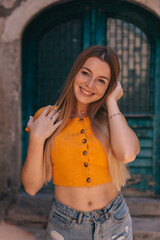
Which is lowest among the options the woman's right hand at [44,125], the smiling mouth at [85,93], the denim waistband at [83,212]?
the denim waistband at [83,212]

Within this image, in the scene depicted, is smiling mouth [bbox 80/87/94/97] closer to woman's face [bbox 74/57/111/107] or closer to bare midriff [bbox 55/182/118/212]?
woman's face [bbox 74/57/111/107]

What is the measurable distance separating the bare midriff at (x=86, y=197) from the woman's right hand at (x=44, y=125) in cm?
39

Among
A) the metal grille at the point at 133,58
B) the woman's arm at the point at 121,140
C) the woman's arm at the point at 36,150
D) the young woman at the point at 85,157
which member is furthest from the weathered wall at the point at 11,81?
the woman's arm at the point at 121,140

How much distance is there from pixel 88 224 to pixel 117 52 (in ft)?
8.76

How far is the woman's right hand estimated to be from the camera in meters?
1.48

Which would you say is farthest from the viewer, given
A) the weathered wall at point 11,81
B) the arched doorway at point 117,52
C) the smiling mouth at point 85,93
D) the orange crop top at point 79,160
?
the arched doorway at point 117,52

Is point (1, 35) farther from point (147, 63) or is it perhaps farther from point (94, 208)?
point (94, 208)

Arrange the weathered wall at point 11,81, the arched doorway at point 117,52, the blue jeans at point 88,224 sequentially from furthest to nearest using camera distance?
the arched doorway at point 117,52 < the weathered wall at point 11,81 < the blue jeans at point 88,224

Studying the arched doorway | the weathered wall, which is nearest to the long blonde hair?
the weathered wall

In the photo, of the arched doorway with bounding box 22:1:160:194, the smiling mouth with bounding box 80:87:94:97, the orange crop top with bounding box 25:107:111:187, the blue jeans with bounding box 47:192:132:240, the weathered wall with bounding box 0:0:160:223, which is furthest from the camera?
the arched doorway with bounding box 22:1:160:194

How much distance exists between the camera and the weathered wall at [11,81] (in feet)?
10.5

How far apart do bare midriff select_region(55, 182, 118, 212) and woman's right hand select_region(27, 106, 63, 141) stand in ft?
1.27

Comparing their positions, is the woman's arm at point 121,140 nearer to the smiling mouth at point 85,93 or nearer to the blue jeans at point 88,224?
the smiling mouth at point 85,93

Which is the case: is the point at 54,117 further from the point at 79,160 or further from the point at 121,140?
the point at 121,140
